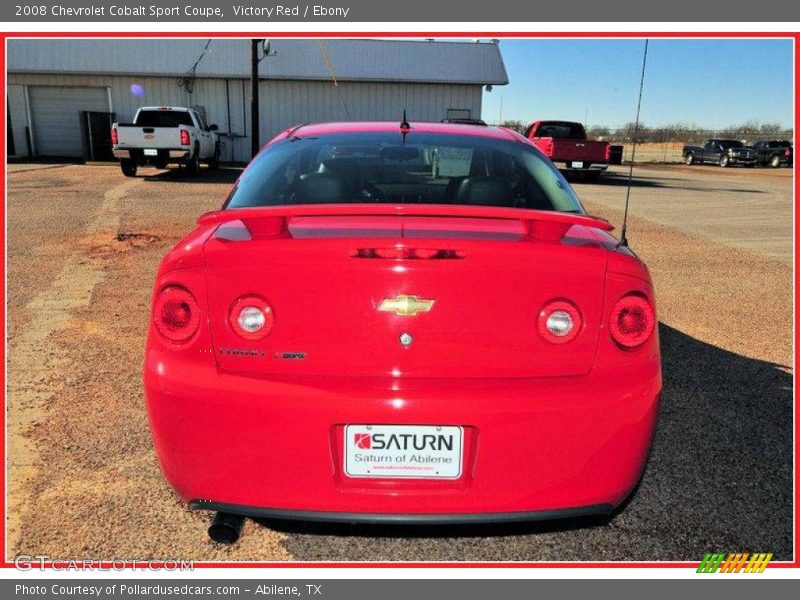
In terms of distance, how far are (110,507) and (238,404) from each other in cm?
113

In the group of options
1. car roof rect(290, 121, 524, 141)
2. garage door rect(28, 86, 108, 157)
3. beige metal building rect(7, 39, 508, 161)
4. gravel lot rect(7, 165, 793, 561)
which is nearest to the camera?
gravel lot rect(7, 165, 793, 561)

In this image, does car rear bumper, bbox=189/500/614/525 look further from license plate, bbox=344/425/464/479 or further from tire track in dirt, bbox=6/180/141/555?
tire track in dirt, bbox=6/180/141/555

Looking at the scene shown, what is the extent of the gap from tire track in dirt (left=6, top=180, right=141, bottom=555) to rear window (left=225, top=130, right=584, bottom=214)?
1.53 meters

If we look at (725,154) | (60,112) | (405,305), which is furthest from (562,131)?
(405,305)

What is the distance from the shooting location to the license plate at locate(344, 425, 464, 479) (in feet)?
6.52

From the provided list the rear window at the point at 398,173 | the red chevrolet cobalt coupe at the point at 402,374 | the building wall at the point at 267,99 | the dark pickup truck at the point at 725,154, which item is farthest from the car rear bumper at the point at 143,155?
the dark pickup truck at the point at 725,154

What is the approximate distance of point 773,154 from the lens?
3484cm

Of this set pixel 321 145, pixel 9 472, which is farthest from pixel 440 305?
pixel 9 472

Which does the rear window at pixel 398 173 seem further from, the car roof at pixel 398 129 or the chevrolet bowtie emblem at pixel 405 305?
the chevrolet bowtie emblem at pixel 405 305

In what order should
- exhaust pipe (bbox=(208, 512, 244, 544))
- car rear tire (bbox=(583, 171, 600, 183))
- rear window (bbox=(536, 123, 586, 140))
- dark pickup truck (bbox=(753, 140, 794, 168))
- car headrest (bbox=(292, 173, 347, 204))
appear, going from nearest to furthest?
1. exhaust pipe (bbox=(208, 512, 244, 544))
2. car headrest (bbox=(292, 173, 347, 204))
3. car rear tire (bbox=(583, 171, 600, 183))
4. rear window (bbox=(536, 123, 586, 140))
5. dark pickup truck (bbox=(753, 140, 794, 168))

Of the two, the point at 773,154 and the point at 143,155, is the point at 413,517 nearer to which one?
the point at 143,155

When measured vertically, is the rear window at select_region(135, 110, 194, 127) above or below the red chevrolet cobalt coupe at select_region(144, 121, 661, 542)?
above

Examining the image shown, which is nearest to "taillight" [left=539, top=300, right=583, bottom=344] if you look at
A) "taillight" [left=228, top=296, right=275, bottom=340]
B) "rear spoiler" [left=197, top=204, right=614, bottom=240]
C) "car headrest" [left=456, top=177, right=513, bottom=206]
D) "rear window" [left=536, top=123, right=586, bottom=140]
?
"rear spoiler" [left=197, top=204, right=614, bottom=240]

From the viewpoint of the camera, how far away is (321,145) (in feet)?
10.8
